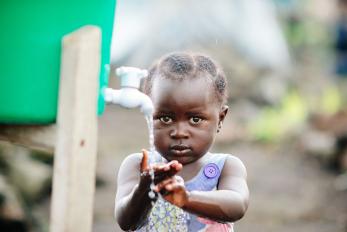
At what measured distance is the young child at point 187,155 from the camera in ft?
7.48

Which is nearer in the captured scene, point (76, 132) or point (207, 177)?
point (76, 132)

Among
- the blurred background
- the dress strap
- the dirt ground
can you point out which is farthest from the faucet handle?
the dirt ground

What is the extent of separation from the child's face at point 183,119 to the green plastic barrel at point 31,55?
33 cm

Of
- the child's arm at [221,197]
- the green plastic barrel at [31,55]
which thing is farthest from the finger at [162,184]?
the green plastic barrel at [31,55]

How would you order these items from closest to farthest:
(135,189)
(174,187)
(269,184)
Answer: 1. (174,187)
2. (135,189)
3. (269,184)

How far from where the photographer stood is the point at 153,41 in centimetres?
888

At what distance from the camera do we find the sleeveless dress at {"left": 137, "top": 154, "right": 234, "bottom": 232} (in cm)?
237

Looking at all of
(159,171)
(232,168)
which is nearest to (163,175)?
(159,171)

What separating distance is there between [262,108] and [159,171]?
6.33 m

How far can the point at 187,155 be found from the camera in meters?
2.35

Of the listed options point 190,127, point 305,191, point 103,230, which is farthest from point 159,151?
point 305,191

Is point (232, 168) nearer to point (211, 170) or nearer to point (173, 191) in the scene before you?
point (211, 170)

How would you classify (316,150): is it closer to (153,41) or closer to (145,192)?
(153,41)

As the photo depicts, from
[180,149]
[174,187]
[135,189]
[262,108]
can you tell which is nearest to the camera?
[174,187]
